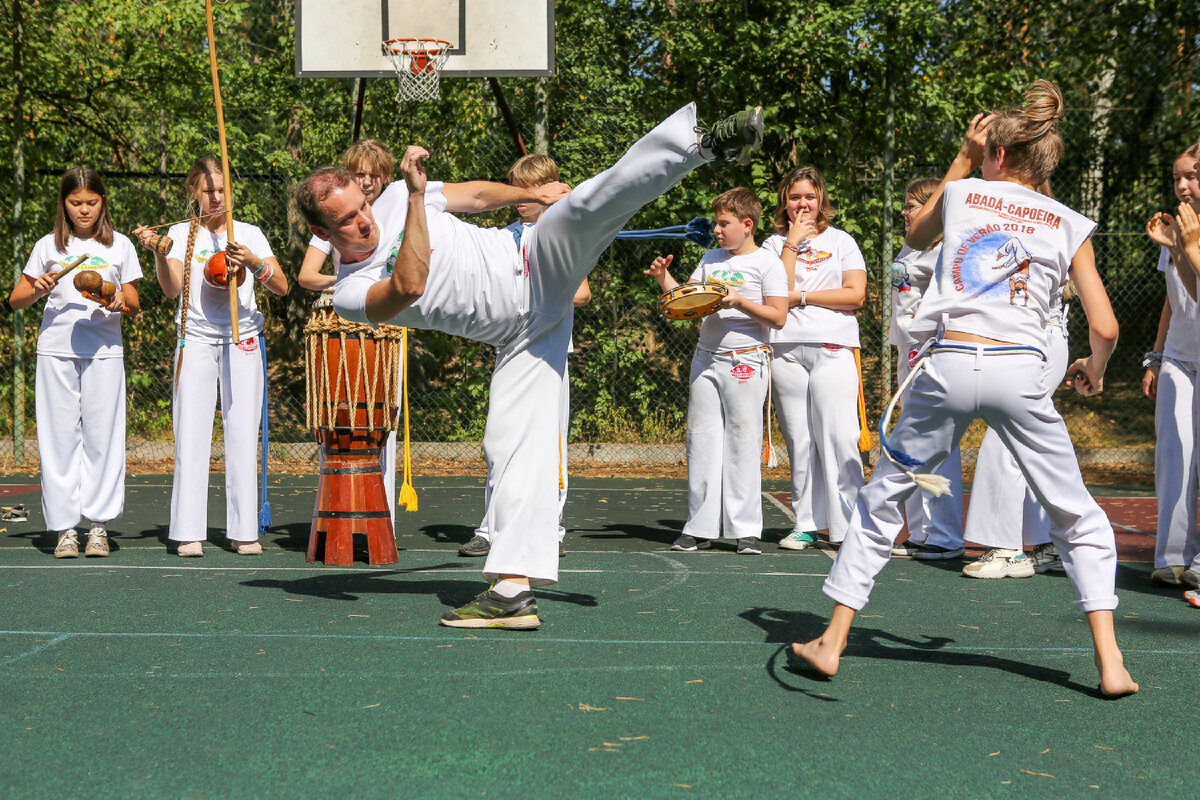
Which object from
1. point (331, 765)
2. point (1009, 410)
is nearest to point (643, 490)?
point (1009, 410)

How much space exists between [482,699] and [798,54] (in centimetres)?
962

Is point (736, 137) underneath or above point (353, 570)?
above

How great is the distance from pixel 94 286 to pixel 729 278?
340cm

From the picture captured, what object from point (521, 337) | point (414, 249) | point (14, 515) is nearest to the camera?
point (414, 249)

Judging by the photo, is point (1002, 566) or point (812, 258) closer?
point (1002, 566)

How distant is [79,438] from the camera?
6.39 meters

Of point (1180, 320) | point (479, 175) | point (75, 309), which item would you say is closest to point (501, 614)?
point (75, 309)

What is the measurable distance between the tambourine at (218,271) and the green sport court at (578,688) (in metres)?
1.51

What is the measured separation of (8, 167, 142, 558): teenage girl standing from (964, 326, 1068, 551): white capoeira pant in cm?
456

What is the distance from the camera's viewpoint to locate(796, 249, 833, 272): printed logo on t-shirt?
6.67 metres

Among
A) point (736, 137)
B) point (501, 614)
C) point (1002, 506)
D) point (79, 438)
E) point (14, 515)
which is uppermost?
point (736, 137)

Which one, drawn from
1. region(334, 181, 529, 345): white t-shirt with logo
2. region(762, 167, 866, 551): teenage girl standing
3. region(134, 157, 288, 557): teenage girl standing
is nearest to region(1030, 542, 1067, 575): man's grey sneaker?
region(762, 167, 866, 551): teenage girl standing

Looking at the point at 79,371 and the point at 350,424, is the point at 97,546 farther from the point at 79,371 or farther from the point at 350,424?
the point at 350,424

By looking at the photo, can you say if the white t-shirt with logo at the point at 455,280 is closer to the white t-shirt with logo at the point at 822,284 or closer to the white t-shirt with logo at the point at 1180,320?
the white t-shirt with logo at the point at 822,284
